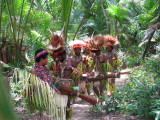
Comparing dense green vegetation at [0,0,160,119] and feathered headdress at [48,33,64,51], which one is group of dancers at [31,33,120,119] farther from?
dense green vegetation at [0,0,160,119]

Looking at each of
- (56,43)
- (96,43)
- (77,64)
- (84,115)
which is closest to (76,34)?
(96,43)

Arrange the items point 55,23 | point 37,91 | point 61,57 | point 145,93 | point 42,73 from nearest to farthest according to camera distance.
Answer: point 37,91 → point 145,93 → point 42,73 → point 61,57 → point 55,23

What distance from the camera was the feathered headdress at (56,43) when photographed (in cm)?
438

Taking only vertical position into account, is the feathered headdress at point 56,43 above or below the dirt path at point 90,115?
above

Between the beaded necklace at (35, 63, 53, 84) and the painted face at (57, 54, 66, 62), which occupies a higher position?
the painted face at (57, 54, 66, 62)

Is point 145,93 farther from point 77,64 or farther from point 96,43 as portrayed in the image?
point 96,43

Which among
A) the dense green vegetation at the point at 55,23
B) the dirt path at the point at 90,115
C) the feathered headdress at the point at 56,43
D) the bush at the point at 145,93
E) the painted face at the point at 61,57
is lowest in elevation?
the dirt path at the point at 90,115

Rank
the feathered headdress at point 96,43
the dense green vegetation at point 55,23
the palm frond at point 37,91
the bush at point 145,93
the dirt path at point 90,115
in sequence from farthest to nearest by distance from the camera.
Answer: the dense green vegetation at point 55,23, the feathered headdress at point 96,43, the dirt path at point 90,115, the bush at point 145,93, the palm frond at point 37,91

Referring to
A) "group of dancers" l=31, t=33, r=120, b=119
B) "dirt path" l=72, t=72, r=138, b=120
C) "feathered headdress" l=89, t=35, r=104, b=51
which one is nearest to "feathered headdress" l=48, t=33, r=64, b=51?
"group of dancers" l=31, t=33, r=120, b=119

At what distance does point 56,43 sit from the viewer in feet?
14.6

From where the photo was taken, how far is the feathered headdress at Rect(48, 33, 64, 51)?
4379mm

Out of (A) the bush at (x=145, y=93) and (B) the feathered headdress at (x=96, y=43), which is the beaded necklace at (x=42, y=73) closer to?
(A) the bush at (x=145, y=93)

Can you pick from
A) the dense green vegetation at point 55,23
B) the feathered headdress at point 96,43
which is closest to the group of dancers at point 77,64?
the feathered headdress at point 96,43

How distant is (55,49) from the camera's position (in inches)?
170
